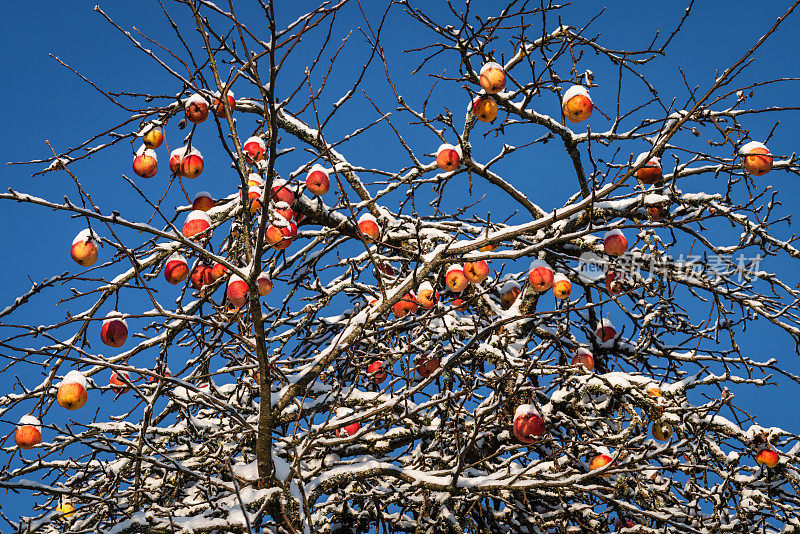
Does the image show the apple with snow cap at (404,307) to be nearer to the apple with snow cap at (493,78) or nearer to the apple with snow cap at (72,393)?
the apple with snow cap at (493,78)

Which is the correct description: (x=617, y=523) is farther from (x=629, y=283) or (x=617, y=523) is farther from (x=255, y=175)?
(x=255, y=175)

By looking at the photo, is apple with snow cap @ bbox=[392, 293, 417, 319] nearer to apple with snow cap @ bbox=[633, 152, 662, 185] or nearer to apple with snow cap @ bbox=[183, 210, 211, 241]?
apple with snow cap @ bbox=[183, 210, 211, 241]

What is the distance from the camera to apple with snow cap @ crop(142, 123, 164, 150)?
400 cm

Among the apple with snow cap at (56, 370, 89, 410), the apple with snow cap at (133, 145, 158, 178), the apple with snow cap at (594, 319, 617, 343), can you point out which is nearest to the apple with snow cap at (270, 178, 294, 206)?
the apple with snow cap at (133, 145, 158, 178)

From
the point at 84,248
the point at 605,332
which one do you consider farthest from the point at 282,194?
the point at 605,332

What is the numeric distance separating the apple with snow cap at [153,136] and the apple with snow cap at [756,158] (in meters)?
3.82

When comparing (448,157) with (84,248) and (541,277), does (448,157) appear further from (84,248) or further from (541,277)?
(84,248)

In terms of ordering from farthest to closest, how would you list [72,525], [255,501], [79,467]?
[79,467] → [72,525] → [255,501]

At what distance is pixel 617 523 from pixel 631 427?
1.16 meters

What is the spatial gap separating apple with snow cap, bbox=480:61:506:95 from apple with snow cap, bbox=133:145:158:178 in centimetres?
230

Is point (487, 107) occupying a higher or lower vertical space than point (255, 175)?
higher

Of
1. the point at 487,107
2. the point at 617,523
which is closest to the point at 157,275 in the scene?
the point at 487,107

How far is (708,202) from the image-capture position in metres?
4.60

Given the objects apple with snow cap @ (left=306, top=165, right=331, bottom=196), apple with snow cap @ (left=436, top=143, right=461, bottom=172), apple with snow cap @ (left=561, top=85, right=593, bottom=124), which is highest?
apple with snow cap @ (left=436, top=143, right=461, bottom=172)
